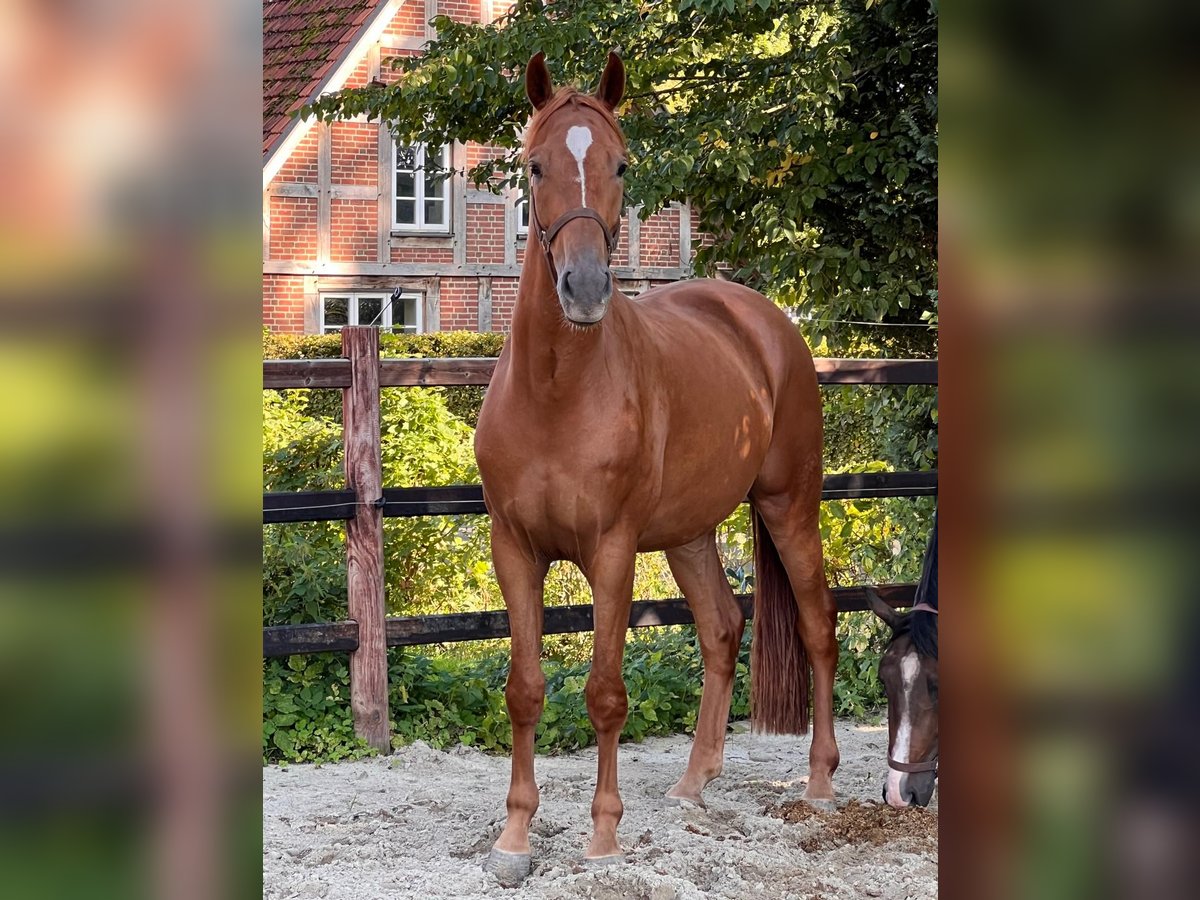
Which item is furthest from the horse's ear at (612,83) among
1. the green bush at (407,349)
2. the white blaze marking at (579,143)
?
the green bush at (407,349)

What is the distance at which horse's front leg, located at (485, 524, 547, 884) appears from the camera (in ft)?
12.5

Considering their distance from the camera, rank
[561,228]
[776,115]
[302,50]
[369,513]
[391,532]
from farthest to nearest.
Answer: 1. [302,50]
2. [776,115]
3. [391,532]
4. [369,513]
5. [561,228]

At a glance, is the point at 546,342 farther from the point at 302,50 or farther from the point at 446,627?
the point at 302,50

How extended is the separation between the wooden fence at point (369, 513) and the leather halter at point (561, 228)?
1.62 metres

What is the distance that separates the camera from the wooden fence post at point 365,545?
4984mm

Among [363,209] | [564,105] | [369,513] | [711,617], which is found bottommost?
[711,617]

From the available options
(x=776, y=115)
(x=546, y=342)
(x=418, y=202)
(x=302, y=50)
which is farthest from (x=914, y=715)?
(x=302, y=50)

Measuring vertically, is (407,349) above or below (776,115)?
below

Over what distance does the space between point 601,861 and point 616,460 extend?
1152 millimetres

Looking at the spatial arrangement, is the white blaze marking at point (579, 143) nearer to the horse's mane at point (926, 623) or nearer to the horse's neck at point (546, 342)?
the horse's neck at point (546, 342)

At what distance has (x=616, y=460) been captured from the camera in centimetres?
365

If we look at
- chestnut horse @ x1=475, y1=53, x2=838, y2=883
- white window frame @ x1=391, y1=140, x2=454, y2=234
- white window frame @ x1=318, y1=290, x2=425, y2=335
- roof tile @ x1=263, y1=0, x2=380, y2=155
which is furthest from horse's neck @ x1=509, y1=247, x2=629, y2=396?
white window frame @ x1=391, y1=140, x2=454, y2=234
